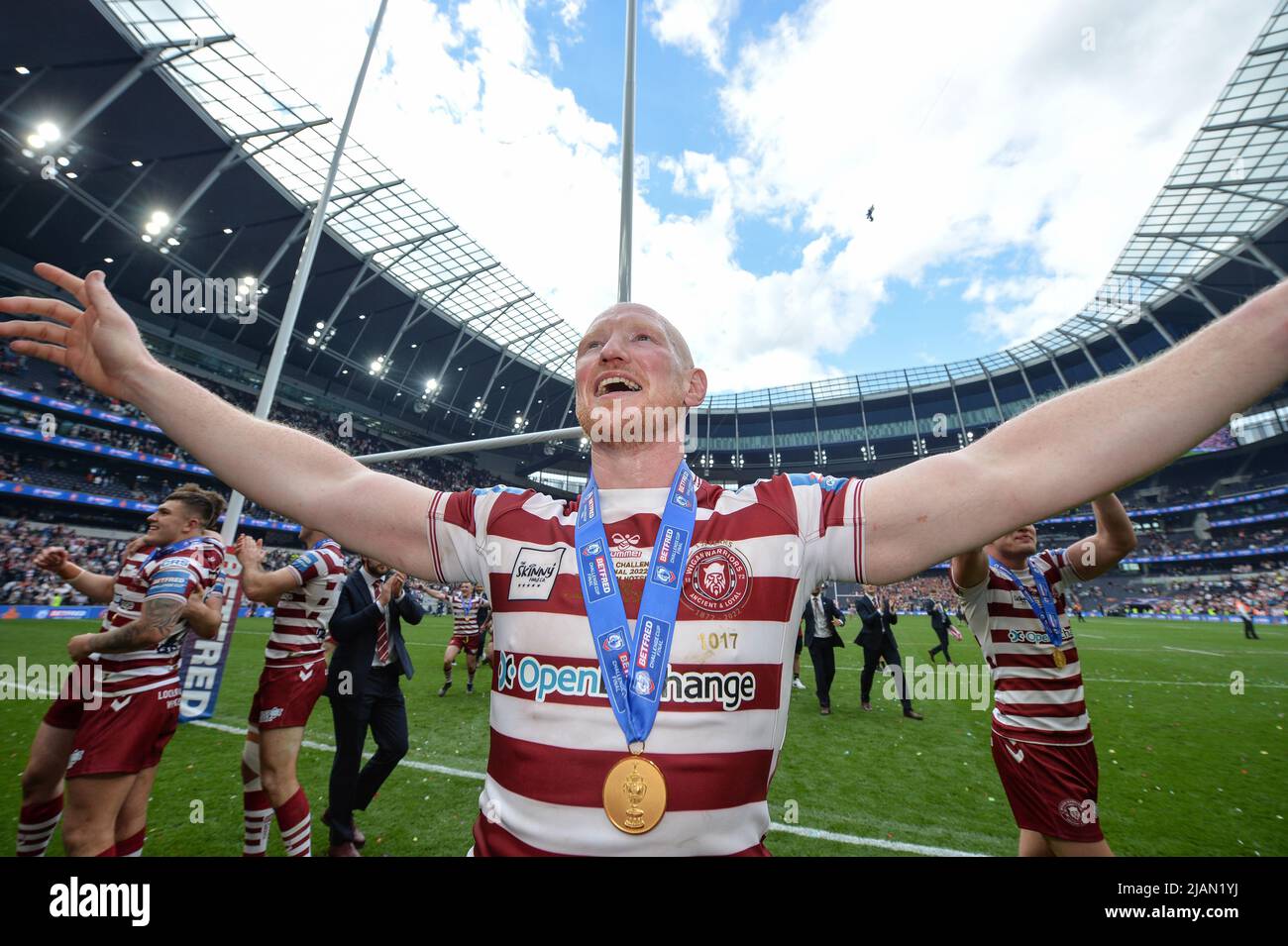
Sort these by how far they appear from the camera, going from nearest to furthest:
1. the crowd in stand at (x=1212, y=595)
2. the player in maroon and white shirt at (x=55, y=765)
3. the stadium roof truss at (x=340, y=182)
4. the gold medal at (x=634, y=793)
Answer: the gold medal at (x=634, y=793)
the player in maroon and white shirt at (x=55, y=765)
the stadium roof truss at (x=340, y=182)
the crowd in stand at (x=1212, y=595)

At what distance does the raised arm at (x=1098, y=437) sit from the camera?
1050mm

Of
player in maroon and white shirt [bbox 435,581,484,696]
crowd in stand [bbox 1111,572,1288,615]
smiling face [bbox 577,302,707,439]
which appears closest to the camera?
smiling face [bbox 577,302,707,439]

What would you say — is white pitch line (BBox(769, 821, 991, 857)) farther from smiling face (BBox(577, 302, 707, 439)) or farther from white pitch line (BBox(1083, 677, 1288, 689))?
white pitch line (BBox(1083, 677, 1288, 689))

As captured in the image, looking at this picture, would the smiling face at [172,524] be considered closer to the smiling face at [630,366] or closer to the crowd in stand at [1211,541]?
the smiling face at [630,366]

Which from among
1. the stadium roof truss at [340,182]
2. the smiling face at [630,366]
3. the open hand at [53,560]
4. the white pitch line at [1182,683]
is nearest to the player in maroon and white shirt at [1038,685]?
the smiling face at [630,366]

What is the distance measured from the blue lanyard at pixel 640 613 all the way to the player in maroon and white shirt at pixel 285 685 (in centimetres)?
311

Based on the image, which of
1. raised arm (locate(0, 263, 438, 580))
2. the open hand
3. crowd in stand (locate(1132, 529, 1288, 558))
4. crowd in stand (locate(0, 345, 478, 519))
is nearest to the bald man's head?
raised arm (locate(0, 263, 438, 580))

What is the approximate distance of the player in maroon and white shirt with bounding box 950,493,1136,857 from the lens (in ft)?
10.5

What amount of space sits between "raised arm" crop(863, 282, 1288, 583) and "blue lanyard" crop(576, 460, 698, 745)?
1.86ft

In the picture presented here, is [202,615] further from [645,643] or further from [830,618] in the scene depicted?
[830,618]

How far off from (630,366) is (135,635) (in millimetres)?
3803

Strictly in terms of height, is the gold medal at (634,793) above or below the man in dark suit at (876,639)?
above

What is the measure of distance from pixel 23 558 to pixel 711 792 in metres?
33.7
